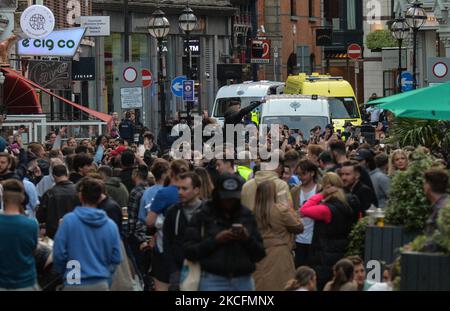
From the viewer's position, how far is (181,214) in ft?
49.3

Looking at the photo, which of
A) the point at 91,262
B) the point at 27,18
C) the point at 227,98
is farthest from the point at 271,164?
the point at 227,98

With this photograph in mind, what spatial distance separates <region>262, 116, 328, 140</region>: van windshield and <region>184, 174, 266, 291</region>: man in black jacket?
83.1 ft

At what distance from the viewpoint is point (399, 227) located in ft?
50.6

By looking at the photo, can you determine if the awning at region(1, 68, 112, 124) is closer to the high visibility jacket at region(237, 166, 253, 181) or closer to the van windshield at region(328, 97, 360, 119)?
the van windshield at region(328, 97, 360, 119)

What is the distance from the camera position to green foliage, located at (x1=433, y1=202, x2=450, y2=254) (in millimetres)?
13031

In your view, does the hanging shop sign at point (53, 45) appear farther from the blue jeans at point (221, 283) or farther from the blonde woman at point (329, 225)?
the blue jeans at point (221, 283)

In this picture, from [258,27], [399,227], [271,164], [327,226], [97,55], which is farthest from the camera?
[258,27]

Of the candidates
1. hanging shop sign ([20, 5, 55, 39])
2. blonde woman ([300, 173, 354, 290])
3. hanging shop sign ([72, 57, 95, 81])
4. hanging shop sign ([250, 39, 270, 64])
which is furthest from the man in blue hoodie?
hanging shop sign ([250, 39, 270, 64])

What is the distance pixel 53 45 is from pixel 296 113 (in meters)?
7.04

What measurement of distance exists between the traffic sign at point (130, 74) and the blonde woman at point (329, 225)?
2338cm

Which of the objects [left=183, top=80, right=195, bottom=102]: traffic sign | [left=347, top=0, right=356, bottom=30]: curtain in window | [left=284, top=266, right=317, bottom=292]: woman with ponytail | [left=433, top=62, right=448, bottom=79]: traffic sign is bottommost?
[left=284, top=266, right=317, bottom=292]: woman with ponytail

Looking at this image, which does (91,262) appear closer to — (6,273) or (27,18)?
(6,273)
